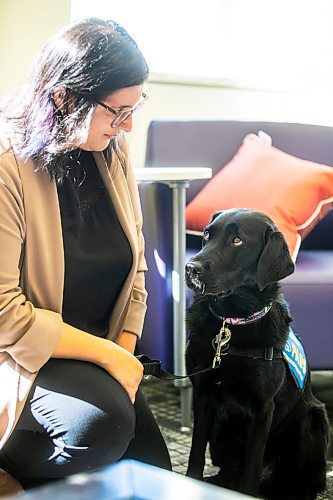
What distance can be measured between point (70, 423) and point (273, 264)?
55 centimetres

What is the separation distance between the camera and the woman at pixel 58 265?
3.96 ft

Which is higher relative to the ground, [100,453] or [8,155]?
[8,155]

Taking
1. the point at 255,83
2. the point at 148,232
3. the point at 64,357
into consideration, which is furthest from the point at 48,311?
the point at 255,83

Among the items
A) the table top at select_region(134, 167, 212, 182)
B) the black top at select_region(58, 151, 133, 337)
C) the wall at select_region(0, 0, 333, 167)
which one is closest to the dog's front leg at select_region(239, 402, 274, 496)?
the black top at select_region(58, 151, 133, 337)

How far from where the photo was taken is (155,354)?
76.2 inches

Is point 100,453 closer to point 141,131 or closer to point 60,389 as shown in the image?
point 60,389

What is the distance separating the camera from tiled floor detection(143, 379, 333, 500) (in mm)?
1721

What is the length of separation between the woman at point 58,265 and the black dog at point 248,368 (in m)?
0.22

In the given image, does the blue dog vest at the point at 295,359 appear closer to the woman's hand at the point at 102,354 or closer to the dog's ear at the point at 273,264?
the dog's ear at the point at 273,264

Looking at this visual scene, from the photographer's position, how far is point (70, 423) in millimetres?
1204

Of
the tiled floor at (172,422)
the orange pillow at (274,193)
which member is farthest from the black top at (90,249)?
the orange pillow at (274,193)

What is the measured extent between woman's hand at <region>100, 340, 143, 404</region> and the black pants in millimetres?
15

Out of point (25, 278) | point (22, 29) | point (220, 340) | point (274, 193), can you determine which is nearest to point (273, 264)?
point (220, 340)

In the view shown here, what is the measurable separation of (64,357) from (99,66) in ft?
1.75
